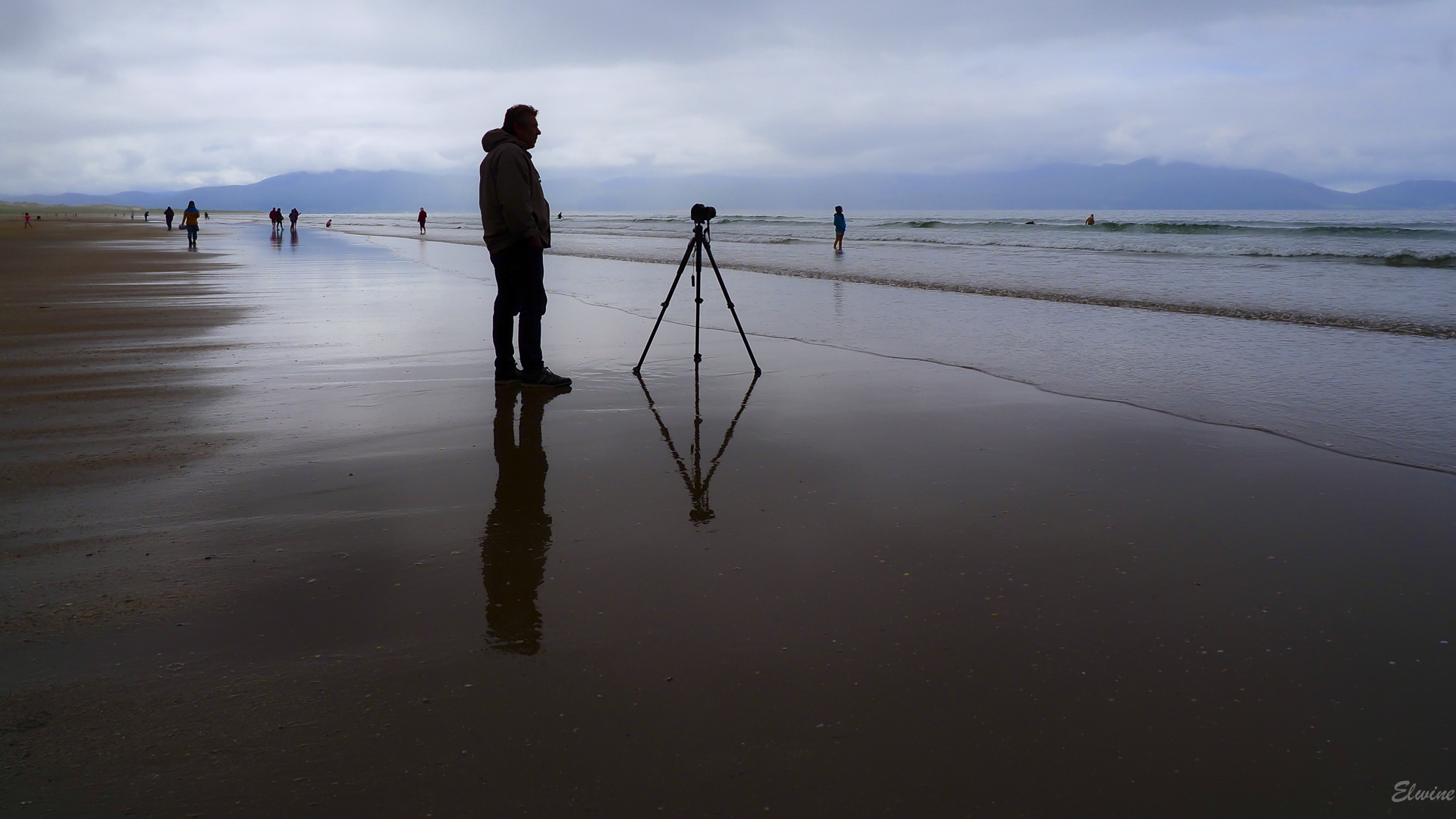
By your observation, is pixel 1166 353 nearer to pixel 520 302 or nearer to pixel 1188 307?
pixel 1188 307

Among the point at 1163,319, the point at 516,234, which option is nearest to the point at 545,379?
the point at 516,234

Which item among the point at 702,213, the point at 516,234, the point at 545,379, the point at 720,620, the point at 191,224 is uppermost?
the point at 191,224

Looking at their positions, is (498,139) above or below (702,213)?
above

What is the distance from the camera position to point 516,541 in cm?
326

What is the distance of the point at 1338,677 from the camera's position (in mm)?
2328

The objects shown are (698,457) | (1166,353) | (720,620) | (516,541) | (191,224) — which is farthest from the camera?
(191,224)

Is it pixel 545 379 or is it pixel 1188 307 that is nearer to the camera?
Result: pixel 545 379

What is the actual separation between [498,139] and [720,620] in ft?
16.1

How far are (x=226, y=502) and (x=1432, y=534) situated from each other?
4.89 m

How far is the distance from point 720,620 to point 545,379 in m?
3.92

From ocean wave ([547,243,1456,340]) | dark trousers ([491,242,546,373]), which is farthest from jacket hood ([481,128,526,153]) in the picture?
ocean wave ([547,243,1456,340])

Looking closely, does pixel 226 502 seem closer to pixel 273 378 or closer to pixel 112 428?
pixel 112 428

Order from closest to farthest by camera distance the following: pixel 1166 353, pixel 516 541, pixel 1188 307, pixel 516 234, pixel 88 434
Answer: pixel 516 541 < pixel 88 434 < pixel 516 234 < pixel 1166 353 < pixel 1188 307

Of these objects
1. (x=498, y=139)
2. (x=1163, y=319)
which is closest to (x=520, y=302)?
(x=498, y=139)
